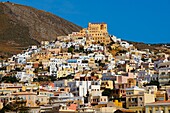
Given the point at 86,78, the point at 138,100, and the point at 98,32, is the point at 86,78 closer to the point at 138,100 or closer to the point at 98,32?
the point at 138,100

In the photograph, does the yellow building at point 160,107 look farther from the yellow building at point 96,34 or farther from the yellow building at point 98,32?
the yellow building at point 98,32

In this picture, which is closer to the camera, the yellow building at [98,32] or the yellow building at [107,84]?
the yellow building at [107,84]

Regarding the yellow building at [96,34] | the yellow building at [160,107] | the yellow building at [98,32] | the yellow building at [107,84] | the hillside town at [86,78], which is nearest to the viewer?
the yellow building at [160,107]

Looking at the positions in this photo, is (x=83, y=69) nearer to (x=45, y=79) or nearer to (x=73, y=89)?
(x=45, y=79)

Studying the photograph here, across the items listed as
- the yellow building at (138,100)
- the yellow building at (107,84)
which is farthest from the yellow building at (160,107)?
the yellow building at (107,84)

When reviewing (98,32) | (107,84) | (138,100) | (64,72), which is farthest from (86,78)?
(98,32)

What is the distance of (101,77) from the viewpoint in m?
101

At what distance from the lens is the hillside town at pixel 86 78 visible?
236ft

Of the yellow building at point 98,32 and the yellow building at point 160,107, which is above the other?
the yellow building at point 98,32

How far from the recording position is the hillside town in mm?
72000

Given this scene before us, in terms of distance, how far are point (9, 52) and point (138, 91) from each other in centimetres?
11137

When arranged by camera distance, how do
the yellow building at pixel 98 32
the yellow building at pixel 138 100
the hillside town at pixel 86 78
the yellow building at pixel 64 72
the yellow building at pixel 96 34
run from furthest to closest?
the yellow building at pixel 98 32 → the yellow building at pixel 96 34 → the yellow building at pixel 64 72 → the hillside town at pixel 86 78 → the yellow building at pixel 138 100

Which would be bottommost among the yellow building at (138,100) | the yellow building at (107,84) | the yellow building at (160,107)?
the yellow building at (160,107)

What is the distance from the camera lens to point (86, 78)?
99.8 m
